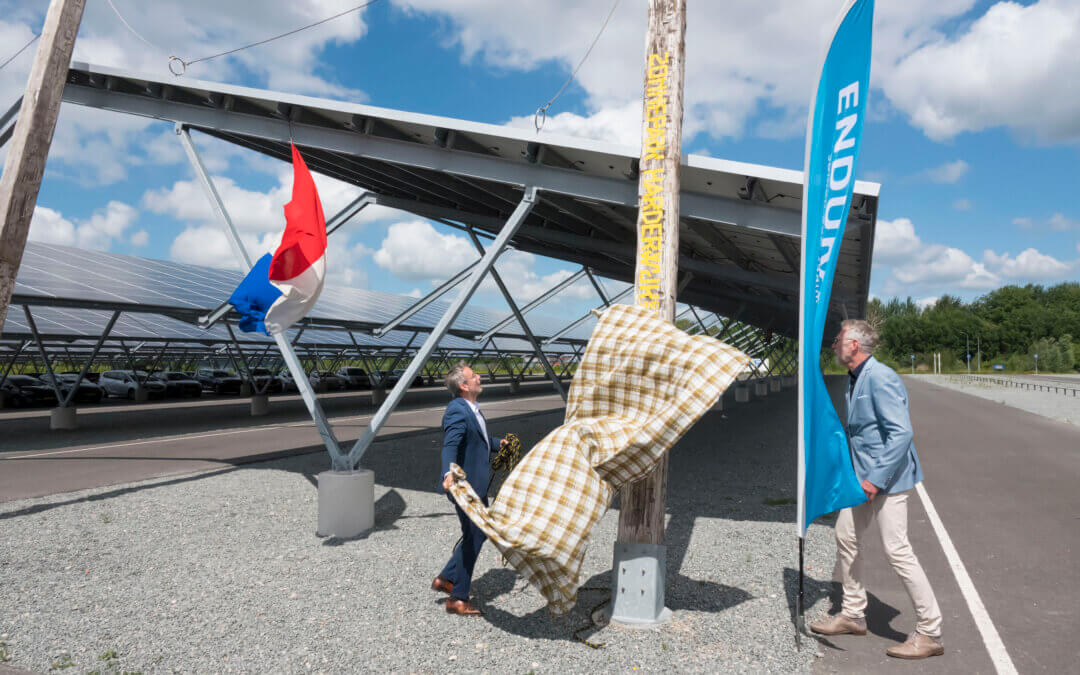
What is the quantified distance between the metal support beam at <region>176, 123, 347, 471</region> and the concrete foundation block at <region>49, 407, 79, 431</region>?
40.7 ft

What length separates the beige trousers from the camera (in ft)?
13.0

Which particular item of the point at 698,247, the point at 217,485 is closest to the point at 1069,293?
the point at 698,247

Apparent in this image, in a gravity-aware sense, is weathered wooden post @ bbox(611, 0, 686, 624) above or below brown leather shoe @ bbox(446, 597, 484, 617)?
above

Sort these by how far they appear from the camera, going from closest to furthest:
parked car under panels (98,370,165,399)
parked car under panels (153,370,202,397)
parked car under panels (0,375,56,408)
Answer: parked car under panels (0,375,56,408)
parked car under panels (98,370,165,399)
parked car under panels (153,370,202,397)

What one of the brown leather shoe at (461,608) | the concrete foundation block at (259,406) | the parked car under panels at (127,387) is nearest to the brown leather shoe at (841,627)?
the brown leather shoe at (461,608)

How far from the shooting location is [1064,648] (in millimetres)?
4168

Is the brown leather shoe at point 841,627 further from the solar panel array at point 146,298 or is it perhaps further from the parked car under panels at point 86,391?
the parked car under panels at point 86,391

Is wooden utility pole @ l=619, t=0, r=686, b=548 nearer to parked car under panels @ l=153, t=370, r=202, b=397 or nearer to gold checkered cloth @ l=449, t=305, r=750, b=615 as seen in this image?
gold checkered cloth @ l=449, t=305, r=750, b=615

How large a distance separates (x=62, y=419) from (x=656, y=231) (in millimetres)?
18890

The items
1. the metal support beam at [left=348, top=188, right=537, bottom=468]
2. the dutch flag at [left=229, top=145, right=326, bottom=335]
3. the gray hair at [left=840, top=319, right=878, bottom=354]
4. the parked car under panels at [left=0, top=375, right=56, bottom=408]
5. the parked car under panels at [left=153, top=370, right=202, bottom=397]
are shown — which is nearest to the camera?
the gray hair at [left=840, top=319, right=878, bottom=354]

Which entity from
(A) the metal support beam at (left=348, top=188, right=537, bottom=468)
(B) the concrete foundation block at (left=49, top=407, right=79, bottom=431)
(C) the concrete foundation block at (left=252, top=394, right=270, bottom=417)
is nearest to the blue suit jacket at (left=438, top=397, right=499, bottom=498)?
(A) the metal support beam at (left=348, top=188, right=537, bottom=468)

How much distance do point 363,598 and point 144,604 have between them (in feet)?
5.42

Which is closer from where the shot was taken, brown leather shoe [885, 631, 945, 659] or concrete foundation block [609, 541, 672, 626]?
brown leather shoe [885, 631, 945, 659]

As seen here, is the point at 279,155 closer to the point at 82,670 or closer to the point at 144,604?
the point at 144,604
